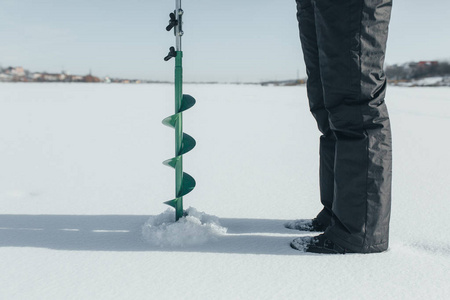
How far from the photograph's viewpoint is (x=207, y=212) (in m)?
1.69

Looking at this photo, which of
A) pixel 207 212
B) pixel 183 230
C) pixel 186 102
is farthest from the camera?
pixel 207 212

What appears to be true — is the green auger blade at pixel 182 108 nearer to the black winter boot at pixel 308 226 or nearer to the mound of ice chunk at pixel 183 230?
the mound of ice chunk at pixel 183 230

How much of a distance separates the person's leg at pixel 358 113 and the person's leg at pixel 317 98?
0.75ft

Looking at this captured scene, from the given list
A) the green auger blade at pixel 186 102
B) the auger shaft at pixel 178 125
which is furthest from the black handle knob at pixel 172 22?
the green auger blade at pixel 186 102

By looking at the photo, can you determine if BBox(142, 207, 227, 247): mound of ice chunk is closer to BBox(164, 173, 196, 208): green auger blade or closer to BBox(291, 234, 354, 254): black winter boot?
BBox(164, 173, 196, 208): green auger blade

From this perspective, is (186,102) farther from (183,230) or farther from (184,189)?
(183,230)


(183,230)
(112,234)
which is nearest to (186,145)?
(183,230)

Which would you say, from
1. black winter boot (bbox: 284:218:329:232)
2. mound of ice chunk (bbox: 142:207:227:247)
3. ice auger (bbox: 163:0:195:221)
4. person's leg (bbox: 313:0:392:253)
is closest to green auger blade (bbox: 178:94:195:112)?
ice auger (bbox: 163:0:195:221)

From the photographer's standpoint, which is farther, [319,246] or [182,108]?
[182,108]

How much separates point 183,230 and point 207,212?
392mm

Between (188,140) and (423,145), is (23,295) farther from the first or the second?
(423,145)

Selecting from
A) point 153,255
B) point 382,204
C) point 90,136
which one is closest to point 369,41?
point 382,204

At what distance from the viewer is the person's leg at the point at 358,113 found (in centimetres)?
109

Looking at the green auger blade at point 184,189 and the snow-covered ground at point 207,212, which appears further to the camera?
the green auger blade at point 184,189
